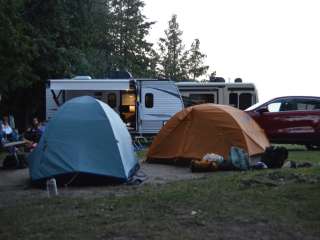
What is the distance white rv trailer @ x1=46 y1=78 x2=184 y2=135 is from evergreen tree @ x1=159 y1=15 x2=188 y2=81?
132 feet

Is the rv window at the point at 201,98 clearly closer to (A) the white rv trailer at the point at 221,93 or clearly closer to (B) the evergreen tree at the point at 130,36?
(A) the white rv trailer at the point at 221,93

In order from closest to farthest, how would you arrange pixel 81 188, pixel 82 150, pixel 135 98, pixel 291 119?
1. pixel 81 188
2. pixel 82 150
3. pixel 291 119
4. pixel 135 98

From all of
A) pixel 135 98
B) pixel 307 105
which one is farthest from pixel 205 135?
pixel 135 98

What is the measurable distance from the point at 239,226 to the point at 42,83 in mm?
22522

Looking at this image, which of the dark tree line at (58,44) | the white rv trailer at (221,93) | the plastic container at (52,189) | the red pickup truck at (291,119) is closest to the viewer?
the plastic container at (52,189)

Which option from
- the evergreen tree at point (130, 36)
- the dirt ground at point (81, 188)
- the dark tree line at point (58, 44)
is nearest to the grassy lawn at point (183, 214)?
the dirt ground at point (81, 188)

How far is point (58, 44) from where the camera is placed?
1126 inches

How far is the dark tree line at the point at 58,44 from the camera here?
18.8 m

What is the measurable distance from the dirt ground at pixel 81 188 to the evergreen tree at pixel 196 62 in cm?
5096

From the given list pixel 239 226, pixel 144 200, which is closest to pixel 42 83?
pixel 144 200

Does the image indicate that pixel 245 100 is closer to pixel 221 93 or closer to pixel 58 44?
pixel 221 93

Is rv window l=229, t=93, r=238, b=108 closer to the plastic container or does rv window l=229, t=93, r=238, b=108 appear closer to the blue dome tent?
the blue dome tent

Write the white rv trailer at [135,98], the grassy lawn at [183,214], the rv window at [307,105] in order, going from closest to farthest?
the grassy lawn at [183,214]
the rv window at [307,105]
the white rv trailer at [135,98]

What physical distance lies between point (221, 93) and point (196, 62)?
40704 mm
